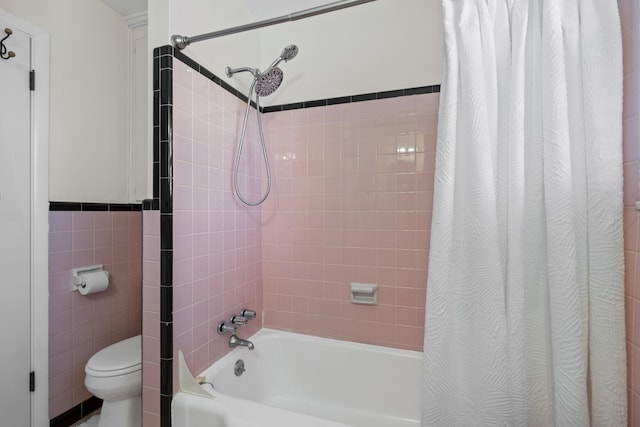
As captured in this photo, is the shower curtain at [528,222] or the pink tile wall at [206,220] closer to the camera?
the shower curtain at [528,222]

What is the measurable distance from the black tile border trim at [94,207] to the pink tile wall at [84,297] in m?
0.03

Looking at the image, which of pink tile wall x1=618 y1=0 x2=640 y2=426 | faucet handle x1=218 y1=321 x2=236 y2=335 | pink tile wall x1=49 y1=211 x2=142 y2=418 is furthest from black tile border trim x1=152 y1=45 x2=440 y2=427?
pink tile wall x1=618 y1=0 x2=640 y2=426

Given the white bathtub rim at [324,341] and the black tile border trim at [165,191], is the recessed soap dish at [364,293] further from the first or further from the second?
the black tile border trim at [165,191]

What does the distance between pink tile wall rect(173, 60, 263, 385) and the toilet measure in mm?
493

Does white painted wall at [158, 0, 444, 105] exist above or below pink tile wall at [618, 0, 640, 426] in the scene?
above

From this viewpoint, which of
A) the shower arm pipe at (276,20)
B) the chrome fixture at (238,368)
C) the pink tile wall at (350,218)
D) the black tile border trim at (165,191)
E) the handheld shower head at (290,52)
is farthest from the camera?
the pink tile wall at (350,218)

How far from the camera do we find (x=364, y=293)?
1613 mm

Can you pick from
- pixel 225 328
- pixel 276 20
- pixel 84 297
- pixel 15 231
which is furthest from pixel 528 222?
pixel 84 297

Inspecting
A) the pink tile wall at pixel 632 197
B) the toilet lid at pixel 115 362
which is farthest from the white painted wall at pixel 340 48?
the toilet lid at pixel 115 362

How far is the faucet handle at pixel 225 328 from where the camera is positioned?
141cm

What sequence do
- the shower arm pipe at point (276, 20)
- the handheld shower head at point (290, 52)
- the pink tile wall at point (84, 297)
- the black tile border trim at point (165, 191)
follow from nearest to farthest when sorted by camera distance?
the shower arm pipe at point (276, 20), the black tile border trim at point (165, 191), the handheld shower head at point (290, 52), the pink tile wall at point (84, 297)

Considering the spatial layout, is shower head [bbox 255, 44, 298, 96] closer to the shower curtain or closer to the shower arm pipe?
the shower arm pipe

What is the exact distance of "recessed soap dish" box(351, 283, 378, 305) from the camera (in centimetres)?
160

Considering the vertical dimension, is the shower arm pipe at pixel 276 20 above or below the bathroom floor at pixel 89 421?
above
